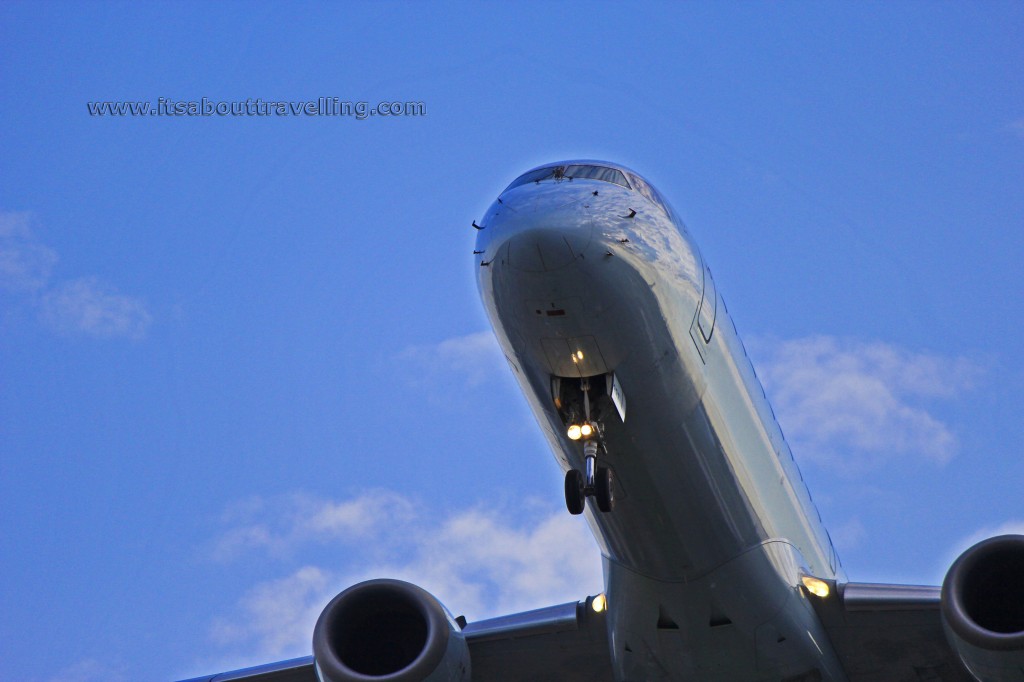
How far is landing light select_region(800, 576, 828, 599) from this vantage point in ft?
47.5

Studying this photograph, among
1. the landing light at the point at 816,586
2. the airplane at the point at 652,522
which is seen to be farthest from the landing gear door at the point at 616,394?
the landing light at the point at 816,586

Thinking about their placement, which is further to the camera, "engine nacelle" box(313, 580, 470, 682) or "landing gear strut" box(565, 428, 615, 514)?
"engine nacelle" box(313, 580, 470, 682)

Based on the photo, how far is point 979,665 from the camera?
42.0 feet

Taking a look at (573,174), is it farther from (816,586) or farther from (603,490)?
(816,586)

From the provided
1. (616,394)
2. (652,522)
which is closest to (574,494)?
(616,394)

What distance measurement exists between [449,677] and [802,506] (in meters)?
4.71

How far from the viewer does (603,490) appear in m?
12.2

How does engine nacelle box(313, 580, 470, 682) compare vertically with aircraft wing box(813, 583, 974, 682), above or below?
above

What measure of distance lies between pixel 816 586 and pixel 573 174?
533cm

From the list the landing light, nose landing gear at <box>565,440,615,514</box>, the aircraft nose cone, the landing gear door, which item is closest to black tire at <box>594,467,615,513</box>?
nose landing gear at <box>565,440,615,514</box>

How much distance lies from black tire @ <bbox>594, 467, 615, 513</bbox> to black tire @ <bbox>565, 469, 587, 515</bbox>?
0.15 metres

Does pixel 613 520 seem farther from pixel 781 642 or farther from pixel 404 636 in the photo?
pixel 404 636

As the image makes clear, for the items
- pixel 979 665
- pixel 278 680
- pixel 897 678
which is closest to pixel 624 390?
pixel 979 665

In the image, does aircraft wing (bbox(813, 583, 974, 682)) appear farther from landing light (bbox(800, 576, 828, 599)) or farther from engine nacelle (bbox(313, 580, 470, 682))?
engine nacelle (bbox(313, 580, 470, 682))
